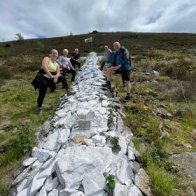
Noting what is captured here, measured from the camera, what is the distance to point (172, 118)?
298 inches

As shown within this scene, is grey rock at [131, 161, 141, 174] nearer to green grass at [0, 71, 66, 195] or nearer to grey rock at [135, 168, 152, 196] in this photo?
grey rock at [135, 168, 152, 196]

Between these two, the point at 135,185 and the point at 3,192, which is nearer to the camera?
the point at 135,185

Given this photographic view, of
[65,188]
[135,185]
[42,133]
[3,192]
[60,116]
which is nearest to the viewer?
[65,188]

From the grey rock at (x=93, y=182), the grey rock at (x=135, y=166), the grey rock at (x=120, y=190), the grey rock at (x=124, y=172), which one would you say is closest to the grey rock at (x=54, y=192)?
the grey rock at (x=93, y=182)

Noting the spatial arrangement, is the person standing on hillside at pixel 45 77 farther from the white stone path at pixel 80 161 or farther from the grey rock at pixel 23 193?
the grey rock at pixel 23 193

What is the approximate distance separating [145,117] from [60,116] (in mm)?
2024

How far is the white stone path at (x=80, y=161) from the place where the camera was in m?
Answer: 3.91

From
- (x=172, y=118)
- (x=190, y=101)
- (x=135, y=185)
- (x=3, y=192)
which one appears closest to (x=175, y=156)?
(x=135, y=185)

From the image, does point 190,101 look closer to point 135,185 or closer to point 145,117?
point 145,117

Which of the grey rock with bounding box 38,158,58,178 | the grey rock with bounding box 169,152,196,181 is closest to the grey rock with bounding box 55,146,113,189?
the grey rock with bounding box 38,158,58,178

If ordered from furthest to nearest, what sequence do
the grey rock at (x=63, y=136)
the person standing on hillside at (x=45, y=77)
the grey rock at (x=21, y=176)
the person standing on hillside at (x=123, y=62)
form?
the person standing on hillside at (x=123, y=62), the person standing on hillside at (x=45, y=77), the grey rock at (x=63, y=136), the grey rock at (x=21, y=176)

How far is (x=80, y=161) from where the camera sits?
169 inches

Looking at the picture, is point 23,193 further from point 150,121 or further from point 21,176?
point 150,121

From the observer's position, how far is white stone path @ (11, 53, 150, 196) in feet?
12.8
